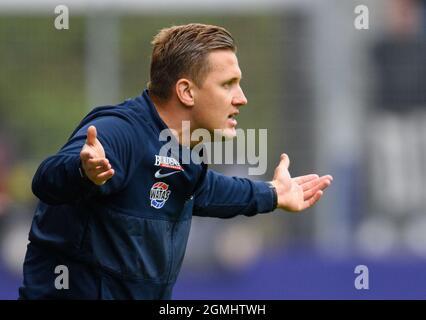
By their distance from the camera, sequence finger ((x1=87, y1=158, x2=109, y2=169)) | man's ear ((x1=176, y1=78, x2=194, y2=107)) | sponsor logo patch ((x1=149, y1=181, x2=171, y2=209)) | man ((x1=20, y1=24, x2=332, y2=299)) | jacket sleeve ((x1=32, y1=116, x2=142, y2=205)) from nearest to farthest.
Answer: finger ((x1=87, y1=158, x2=109, y2=169)), jacket sleeve ((x1=32, y1=116, x2=142, y2=205)), man ((x1=20, y1=24, x2=332, y2=299)), sponsor logo patch ((x1=149, y1=181, x2=171, y2=209)), man's ear ((x1=176, y1=78, x2=194, y2=107))

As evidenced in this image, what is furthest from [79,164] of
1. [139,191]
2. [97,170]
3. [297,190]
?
[297,190]

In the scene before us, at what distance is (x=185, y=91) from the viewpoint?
501cm

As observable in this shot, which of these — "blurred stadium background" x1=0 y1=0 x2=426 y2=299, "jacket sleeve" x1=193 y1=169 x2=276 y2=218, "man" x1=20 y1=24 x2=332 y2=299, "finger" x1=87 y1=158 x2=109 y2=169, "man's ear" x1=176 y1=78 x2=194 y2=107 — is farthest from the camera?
"blurred stadium background" x1=0 y1=0 x2=426 y2=299

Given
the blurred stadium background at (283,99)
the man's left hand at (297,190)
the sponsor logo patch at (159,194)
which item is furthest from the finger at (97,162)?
the blurred stadium background at (283,99)

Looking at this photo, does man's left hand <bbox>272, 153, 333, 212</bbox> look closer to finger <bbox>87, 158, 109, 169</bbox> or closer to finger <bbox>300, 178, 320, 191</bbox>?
finger <bbox>300, 178, 320, 191</bbox>

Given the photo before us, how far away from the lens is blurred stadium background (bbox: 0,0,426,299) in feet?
35.7

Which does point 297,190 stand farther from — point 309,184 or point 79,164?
point 79,164

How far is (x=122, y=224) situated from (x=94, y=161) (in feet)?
2.02

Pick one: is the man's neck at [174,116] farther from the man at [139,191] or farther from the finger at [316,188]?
the finger at [316,188]

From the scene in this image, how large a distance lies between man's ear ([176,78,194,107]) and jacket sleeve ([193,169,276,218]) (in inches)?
20.1

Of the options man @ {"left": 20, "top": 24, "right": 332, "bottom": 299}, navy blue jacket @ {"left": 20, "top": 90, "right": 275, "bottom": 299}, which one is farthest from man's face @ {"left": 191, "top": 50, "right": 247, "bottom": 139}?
navy blue jacket @ {"left": 20, "top": 90, "right": 275, "bottom": 299}

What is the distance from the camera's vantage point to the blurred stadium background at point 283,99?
1088 centimetres

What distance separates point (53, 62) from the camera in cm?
1139

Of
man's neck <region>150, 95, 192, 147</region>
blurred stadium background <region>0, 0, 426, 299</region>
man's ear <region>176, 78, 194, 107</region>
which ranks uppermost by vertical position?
blurred stadium background <region>0, 0, 426, 299</region>
